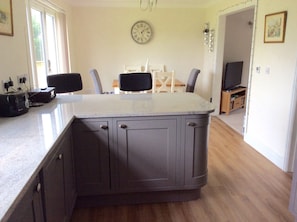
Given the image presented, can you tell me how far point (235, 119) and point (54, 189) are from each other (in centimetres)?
442

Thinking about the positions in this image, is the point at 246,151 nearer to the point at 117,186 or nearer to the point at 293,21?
the point at 293,21

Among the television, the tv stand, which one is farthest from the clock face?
the tv stand

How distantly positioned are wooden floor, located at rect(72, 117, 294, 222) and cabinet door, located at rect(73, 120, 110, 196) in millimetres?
264

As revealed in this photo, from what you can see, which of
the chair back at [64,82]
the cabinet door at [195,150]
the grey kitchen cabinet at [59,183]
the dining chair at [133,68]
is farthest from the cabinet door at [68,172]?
the dining chair at [133,68]

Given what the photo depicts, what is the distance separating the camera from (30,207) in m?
1.20

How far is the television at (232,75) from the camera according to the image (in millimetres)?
5691

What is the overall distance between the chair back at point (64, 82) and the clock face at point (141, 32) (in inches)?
115

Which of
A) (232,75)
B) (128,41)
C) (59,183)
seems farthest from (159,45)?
(59,183)

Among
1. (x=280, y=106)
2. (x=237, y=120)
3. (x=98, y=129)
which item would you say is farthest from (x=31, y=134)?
(x=237, y=120)

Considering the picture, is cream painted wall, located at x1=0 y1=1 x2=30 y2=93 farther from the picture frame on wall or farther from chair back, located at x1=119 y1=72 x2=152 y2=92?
the picture frame on wall

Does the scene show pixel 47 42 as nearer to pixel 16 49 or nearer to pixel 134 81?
pixel 16 49

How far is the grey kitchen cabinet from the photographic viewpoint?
1486mm

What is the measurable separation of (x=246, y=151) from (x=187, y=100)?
62.8 inches

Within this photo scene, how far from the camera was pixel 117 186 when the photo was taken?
232 cm
